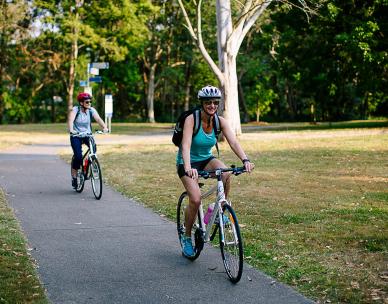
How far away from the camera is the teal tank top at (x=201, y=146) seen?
6.62 metres

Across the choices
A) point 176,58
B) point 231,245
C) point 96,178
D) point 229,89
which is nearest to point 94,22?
point 176,58

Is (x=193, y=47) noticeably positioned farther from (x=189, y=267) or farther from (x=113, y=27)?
(x=189, y=267)

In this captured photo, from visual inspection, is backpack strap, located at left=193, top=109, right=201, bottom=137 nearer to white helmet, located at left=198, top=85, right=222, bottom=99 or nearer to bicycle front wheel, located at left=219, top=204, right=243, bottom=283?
white helmet, located at left=198, top=85, right=222, bottom=99

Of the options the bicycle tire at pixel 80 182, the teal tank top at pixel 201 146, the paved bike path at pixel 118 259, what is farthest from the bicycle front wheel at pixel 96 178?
the teal tank top at pixel 201 146

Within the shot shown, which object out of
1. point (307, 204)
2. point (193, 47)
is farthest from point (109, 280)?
point (193, 47)

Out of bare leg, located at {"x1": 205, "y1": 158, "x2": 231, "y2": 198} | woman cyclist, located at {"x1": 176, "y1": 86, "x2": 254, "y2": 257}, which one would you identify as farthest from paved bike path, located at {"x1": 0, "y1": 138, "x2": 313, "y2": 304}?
bare leg, located at {"x1": 205, "y1": 158, "x2": 231, "y2": 198}

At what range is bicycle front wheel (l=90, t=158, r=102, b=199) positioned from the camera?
11391 mm

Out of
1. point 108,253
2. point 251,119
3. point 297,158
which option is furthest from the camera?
point 251,119

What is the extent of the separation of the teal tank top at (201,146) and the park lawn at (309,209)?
1.18 m

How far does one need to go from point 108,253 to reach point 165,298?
1.85 m

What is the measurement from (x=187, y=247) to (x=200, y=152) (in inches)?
39.9

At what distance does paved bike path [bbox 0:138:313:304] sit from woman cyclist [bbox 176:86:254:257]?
A: 572 mm

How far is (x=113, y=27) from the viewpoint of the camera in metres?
47.2

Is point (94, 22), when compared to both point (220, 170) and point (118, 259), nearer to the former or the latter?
point (118, 259)
